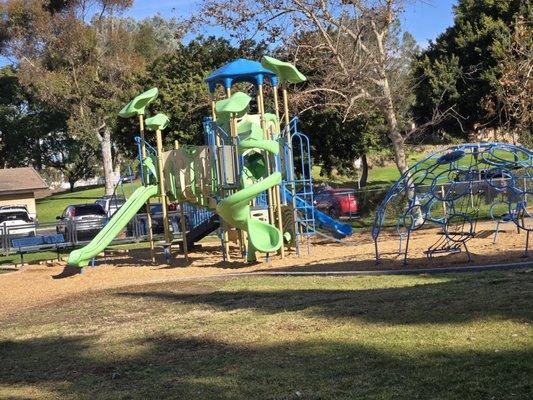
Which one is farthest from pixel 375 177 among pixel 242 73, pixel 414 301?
pixel 414 301

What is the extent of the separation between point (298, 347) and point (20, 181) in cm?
4797

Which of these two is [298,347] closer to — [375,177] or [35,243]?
[35,243]

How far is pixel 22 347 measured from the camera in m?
9.16

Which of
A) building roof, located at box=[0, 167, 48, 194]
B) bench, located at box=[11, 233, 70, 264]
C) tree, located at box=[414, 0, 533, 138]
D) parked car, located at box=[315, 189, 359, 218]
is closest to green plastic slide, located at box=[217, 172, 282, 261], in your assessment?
bench, located at box=[11, 233, 70, 264]

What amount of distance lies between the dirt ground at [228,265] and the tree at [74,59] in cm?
2974

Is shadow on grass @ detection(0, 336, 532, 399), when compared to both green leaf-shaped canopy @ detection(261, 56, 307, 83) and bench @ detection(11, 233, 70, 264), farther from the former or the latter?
bench @ detection(11, 233, 70, 264)

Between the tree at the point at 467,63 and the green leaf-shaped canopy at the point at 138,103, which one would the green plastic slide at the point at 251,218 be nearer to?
the green leaf-shaped canopy at the point at 138,103

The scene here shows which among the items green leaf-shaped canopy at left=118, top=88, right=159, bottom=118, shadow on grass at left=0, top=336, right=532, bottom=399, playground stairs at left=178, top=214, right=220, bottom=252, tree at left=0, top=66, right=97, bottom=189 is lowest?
shadow on grass at left=0, top=336, right=532, bottom=399

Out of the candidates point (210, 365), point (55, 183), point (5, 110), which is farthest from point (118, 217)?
point (55, 183)

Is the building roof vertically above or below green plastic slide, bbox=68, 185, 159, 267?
above

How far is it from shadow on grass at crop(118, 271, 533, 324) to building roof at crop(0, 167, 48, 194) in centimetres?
4090

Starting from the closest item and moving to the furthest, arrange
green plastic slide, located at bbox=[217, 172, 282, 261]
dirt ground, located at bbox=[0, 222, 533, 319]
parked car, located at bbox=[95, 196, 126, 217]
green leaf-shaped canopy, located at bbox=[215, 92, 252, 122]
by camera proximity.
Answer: dirt ground, located at bbox=[0, 222, 533, 319]
green plastic slide, located at bbox=[217, 172, 282, 261]
green leaf-shaped canopy, located at bbox=[215, 92, 252, 122]
parked car, located at bbox=[95, 196, 126, 217]

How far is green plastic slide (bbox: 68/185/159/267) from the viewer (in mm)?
A: 18078

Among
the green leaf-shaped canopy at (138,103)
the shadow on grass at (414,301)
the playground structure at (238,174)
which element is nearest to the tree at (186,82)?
the green leaf-shaped canopy at (138,103)
